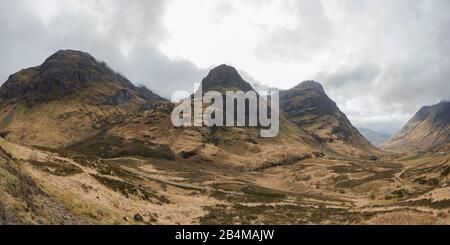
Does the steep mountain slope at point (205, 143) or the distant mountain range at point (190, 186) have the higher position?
the steep mountain slope at point (205, 143)

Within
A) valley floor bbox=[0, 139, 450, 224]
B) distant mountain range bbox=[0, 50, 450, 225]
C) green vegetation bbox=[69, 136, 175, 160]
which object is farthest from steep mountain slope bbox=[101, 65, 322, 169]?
valley floor bbox=[0, 139, 450, 224]

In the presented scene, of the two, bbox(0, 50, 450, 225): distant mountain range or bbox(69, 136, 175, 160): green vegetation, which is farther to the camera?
bbox(69, 136, 175, 160): green vegetation

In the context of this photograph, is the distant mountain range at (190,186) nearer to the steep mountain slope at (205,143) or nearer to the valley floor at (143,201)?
the valley floor at (143,201)

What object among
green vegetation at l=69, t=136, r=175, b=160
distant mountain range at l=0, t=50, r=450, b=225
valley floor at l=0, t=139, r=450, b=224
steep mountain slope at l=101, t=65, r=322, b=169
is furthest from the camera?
steep mountain slope at l=101, t=65, r=322, b=169

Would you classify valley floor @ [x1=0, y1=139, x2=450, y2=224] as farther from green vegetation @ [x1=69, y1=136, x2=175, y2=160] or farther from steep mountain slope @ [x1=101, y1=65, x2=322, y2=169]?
steep mountain slope @ [x1=101, y1=65, x2=322, y2=169]

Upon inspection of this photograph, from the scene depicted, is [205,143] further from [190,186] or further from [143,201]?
[143,201]

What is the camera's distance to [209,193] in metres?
71.8

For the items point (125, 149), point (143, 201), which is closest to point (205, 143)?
point (125, 149)

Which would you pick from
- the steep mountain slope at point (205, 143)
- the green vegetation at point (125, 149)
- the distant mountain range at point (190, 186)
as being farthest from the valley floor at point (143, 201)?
the steep mountain slope at point (205, 143)

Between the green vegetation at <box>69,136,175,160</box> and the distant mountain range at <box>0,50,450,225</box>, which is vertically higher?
the green vegetation at <box>69,136,175,160</box>

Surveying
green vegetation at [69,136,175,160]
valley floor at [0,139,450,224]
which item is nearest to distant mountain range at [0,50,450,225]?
valley floor at [0,139,450,224]

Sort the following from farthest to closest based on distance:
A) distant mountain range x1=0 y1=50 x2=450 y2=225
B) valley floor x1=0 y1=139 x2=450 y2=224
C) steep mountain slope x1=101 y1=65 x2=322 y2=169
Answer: steep mountain slope x1=101 y1=65 x2=322 y2=169
distant mountain range x1=0 y1=50 x2=450 y2=225
valley floor x1=0 y1=139 x2=450 y2=224
